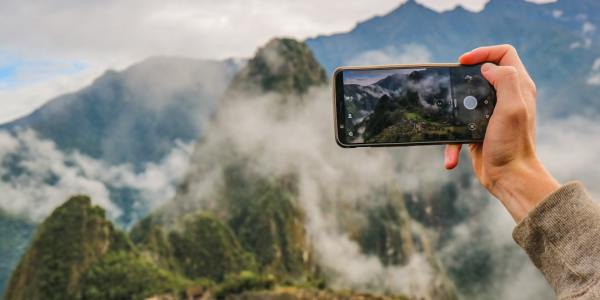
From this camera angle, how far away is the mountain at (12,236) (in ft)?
193

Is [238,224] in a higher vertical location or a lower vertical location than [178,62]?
lower

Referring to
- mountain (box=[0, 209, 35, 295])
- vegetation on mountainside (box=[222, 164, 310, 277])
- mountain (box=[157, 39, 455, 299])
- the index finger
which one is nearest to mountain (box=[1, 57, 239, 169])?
mountain (box=[157, 39, 455, 299])

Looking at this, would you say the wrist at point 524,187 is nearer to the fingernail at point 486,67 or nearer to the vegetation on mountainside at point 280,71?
the fingernail at point 486,67

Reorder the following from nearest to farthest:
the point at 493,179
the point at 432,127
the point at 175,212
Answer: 1. the point at 493,179
2. the point at 432,127
3. the point at 175,212

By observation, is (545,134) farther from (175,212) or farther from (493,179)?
(493,179)

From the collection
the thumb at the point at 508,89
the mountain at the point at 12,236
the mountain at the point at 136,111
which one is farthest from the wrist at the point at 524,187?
the mountain at the point at 136,111

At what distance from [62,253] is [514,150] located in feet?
152

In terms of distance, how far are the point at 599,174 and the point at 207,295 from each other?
84.4 m

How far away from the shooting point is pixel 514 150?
95.6 inches

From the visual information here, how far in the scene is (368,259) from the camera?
82.4 meters

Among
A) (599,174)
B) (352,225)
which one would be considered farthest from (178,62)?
(599,174)

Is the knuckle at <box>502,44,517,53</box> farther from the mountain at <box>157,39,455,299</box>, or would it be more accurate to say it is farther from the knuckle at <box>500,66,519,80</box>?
the mountain at <box>157,39,455,299</box>

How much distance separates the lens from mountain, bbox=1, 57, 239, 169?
8681 cm

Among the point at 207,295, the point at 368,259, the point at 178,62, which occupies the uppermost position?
the point at 178,62
